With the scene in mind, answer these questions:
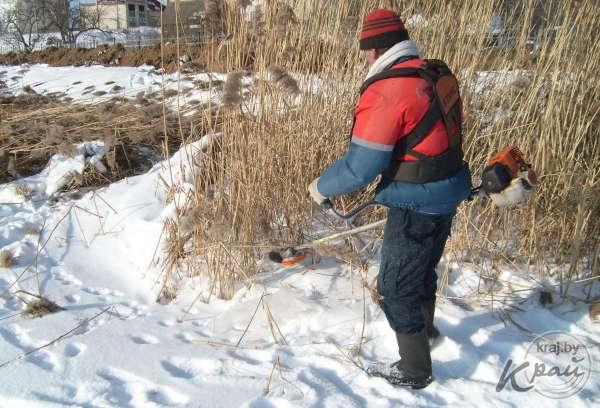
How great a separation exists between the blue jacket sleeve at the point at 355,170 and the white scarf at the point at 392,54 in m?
0.30

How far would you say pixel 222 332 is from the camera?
2.14 meters

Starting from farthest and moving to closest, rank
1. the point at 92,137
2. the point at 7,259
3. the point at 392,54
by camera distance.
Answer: the point at 92,137
the point at 7,259
the point at 392,54

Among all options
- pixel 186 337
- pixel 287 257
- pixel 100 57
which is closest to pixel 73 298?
pixel 186 337

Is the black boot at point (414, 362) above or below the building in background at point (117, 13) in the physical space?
below

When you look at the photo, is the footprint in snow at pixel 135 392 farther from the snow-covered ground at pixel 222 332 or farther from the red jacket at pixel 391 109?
the red jacket at pixel 391 109

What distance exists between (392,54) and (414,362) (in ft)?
3.92

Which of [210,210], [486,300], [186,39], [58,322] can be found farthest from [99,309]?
[486,300]

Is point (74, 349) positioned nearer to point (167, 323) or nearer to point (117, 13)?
point (167, 323)

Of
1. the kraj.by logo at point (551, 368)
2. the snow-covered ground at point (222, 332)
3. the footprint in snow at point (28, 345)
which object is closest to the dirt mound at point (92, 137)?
the snow-covered ground at point (222, 332)

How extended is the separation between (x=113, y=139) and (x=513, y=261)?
11.5ft

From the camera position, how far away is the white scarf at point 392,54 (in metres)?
1.52

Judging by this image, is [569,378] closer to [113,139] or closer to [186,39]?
[186,39]

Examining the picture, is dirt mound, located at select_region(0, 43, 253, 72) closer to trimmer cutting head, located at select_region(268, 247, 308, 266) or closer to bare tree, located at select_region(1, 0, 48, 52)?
bare tree, located at select_region(1, 0, 48, 52)

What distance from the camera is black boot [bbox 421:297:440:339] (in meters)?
1.93
